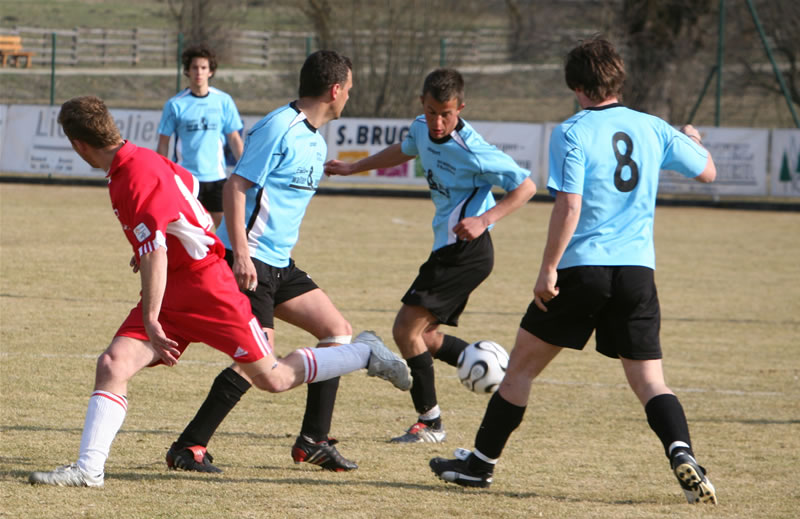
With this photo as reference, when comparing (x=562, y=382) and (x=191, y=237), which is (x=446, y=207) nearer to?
(x=191, y=237)

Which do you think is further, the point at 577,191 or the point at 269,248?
the point at 269,248

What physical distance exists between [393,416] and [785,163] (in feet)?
52.4

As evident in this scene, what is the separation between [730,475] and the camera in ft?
16.7

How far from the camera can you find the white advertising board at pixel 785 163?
65.6 ft

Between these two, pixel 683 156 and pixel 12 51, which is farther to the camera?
pixel 12 51

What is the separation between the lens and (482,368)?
5.15 m

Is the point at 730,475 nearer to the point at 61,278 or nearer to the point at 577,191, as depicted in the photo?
the point at 577,191

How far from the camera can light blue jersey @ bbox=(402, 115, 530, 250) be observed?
17.5 ft

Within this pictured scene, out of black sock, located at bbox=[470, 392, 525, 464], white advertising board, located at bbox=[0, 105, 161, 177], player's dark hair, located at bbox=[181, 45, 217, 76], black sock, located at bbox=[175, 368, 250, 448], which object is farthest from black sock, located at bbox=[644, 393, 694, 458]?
white advertising board, located at bbox=[0, 105, 161, 177]

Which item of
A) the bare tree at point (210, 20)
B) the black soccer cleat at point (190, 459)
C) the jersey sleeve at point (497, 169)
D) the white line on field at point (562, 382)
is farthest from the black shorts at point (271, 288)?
the bare tree at point (210, 20)

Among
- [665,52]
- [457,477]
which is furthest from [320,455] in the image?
[665,52]

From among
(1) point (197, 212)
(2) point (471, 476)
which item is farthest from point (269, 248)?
(2) point (471, 476)

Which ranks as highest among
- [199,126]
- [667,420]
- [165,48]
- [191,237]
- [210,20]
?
[210,20]

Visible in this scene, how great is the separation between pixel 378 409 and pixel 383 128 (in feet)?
48.4
